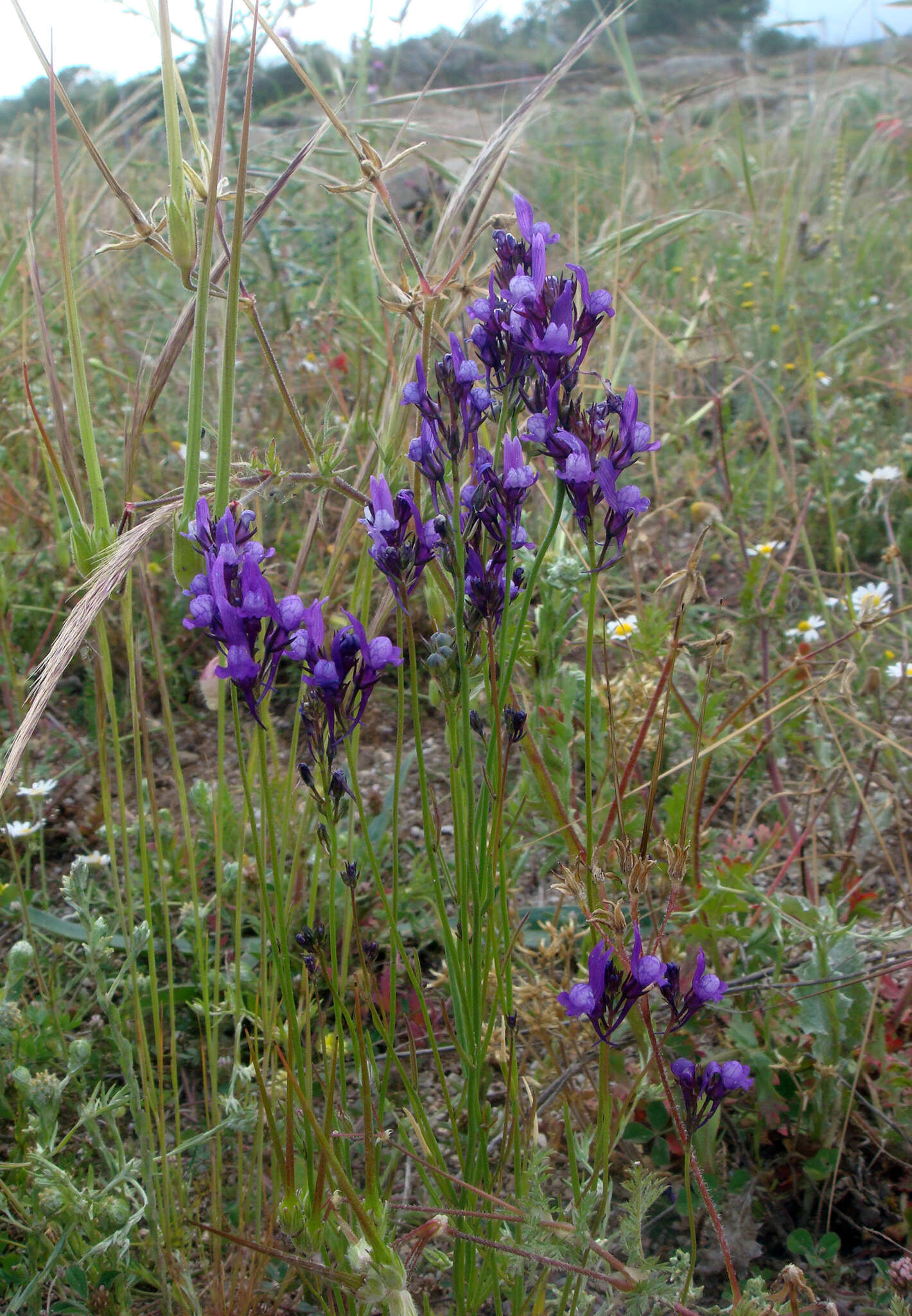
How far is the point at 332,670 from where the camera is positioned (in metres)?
0.81

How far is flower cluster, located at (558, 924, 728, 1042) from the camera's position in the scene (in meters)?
0.82

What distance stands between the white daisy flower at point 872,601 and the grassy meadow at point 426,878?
0.03 meters

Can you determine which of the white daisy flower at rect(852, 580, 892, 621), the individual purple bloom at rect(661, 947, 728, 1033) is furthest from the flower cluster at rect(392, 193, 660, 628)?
the white daisy flower at rect(852, 580, 892, 621)

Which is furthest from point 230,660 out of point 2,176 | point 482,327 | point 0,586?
point 2,176

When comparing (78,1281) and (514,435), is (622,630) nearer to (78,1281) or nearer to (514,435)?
(514,435)

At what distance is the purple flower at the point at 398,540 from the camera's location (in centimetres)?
84

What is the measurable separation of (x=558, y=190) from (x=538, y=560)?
4976 millimetres

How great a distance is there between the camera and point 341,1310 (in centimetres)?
93

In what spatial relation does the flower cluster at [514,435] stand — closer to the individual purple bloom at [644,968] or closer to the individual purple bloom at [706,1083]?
the individual purple bloom at [644,968]

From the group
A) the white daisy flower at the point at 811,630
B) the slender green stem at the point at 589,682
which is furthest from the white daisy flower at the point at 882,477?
the slender green stem at the point at 589,682

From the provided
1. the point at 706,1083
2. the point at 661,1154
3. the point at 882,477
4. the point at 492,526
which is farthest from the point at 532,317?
the point at 882,477

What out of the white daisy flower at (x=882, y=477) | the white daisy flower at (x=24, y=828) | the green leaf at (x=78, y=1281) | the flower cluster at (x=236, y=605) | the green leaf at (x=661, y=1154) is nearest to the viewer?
the flower cluster at (x=236, y=605)

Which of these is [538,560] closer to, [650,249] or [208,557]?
[208,557]

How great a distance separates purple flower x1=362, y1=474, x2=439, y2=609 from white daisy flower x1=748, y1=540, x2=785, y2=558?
1.37m
